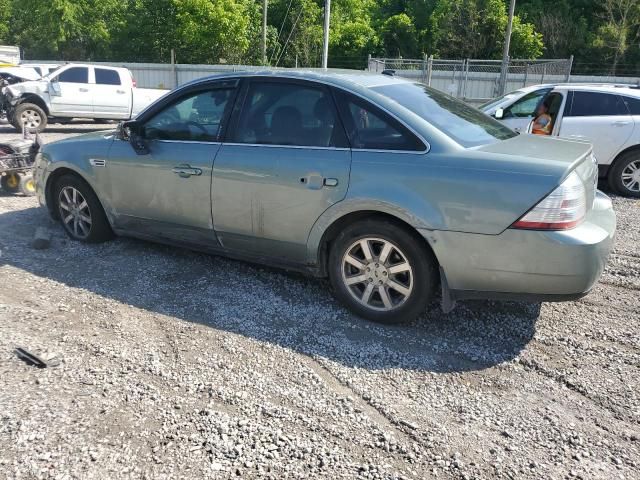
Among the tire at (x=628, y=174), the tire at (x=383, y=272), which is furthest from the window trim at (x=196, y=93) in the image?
the tire at (x=628, y=174)

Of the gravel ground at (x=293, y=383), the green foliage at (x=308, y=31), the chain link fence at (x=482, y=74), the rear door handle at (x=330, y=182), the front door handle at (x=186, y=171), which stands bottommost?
the gravel ground at (x=293, y=383)

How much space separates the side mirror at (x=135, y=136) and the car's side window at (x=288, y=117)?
0.93 meters

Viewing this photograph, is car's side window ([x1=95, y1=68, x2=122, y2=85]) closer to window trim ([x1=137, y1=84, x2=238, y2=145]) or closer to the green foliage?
window trim ([x1=137, y1=84, x2=238, y2=145])

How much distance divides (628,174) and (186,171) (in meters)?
6.98

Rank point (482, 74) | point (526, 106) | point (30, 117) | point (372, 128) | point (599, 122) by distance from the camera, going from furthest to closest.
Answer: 1. point (482, 74)
2. point (30, 117)
3. point (526, 106)
4. point (599, 122)
5. point (372, 128)

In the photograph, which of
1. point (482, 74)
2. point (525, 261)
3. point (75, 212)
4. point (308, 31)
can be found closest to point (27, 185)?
point (75, 212)

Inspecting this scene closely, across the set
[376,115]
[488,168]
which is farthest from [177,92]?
[488,168]

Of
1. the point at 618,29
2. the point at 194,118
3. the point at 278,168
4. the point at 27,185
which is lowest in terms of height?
the point at 27,185

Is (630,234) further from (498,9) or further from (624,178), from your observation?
(498,9)

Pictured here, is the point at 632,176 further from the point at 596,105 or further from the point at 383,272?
the point at 383,272

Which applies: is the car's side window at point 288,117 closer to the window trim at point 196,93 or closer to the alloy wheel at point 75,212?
the window trim at point 196,93

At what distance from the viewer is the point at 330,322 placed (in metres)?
3.90

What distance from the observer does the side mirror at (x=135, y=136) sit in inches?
184

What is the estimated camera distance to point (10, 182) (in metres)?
7.12
